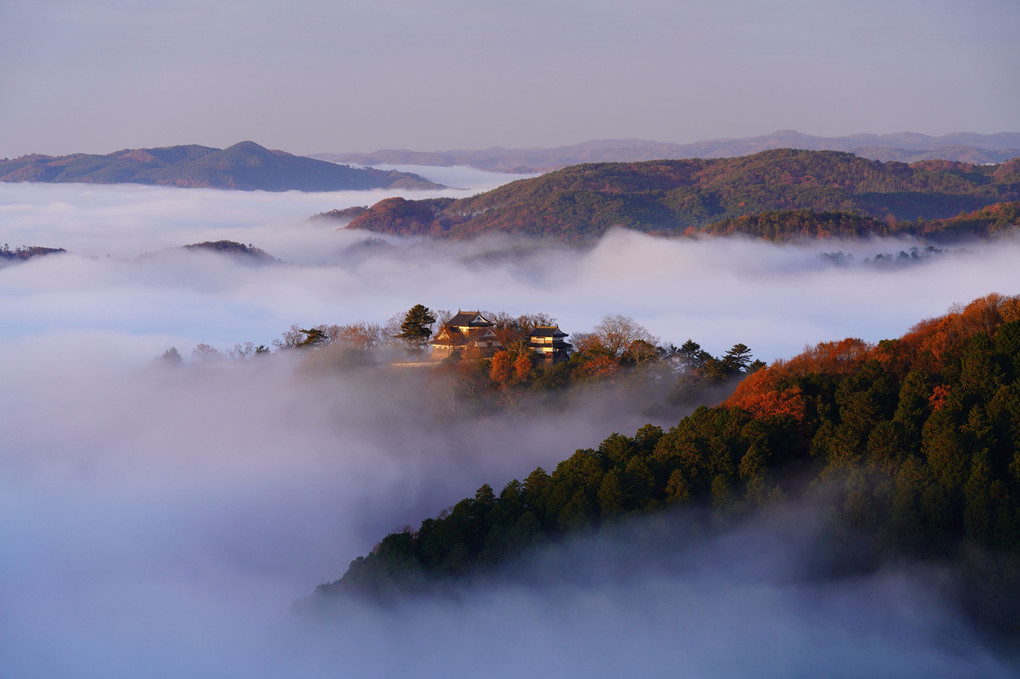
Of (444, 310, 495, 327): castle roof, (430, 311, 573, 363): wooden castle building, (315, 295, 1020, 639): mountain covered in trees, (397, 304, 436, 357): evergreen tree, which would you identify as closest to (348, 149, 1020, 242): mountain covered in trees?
(397, 304, 436, 357): evergreen tree

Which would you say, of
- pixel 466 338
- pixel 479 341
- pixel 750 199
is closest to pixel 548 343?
pixel 479 341

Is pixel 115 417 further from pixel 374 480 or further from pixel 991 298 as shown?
pixel 991 298

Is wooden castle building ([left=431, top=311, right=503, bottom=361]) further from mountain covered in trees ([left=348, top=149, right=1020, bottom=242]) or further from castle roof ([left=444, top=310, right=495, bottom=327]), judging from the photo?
mountain covered in trees ([left=348, top=149, right=1020, bottom=242])

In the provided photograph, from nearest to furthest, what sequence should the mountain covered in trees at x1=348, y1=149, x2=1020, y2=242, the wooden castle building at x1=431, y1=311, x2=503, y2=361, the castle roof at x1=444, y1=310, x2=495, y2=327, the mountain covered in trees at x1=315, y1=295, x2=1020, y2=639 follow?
the mountain covered in trees at x1=315, y1=295, x2=1020, y2=639, the wooden castle building at x1=431, y1=311, x2=503, y2=361, the castle roof at x1=444, y1=310, x2=495, y2=327, the mountain covered in trees at x1=348, y1=149, x2=1020, y2=242

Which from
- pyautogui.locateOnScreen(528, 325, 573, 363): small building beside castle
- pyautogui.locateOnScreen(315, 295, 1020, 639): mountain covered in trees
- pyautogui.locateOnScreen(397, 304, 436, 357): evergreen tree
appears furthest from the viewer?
pyautogui.locateOnScreen(397, 304, 436, 357): evergreen tree

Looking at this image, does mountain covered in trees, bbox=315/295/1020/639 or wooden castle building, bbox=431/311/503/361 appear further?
wooden castle building, bbox=431/311/503/361

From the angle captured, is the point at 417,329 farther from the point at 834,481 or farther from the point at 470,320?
the point at 834,481

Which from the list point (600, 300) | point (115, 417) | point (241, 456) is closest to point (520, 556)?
point (241, 456)

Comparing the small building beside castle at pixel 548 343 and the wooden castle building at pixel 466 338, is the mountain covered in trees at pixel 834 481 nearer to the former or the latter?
the small building beside castle at pixel 548 343

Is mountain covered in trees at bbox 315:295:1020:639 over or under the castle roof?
under
